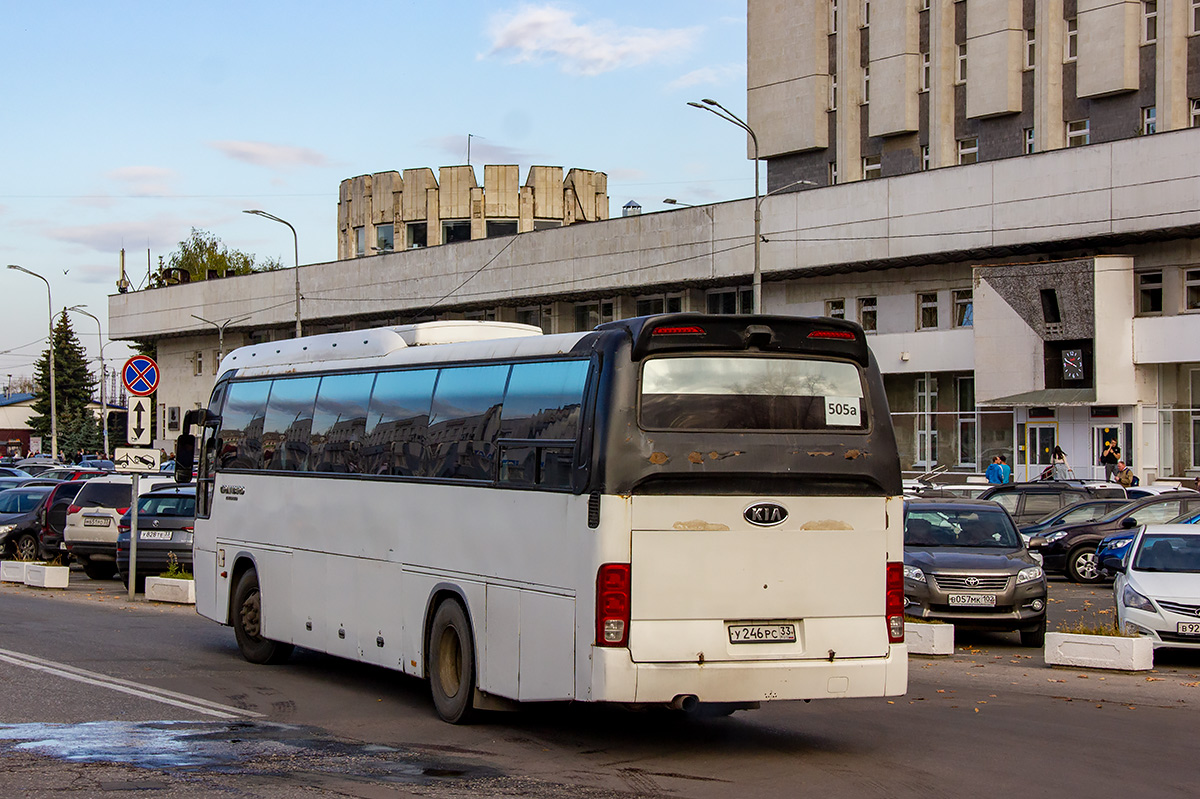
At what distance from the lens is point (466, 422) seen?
35.8 feet

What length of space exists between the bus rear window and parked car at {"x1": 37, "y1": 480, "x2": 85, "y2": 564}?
21.6 m

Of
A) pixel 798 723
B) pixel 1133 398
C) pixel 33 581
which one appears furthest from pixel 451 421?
pixel 1133 398

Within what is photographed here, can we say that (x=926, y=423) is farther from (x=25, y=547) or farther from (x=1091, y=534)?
(x=25, y=547)

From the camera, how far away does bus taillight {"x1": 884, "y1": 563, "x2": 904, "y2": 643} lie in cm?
970

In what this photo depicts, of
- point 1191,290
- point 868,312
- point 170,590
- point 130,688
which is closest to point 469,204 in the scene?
point 868,312

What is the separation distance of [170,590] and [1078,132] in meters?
36.6

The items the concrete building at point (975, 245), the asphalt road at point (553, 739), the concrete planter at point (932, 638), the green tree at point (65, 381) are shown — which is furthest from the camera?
the green tree at point (65, 381)

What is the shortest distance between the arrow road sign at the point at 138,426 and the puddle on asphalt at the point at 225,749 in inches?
499

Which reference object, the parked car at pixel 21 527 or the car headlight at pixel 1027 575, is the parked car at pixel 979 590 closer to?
the car headlight at pixel 1027 575

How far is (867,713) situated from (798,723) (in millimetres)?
767

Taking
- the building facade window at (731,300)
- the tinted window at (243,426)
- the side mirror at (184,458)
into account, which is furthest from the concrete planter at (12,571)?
the building facade window at (731,300)

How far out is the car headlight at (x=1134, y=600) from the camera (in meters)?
15.1

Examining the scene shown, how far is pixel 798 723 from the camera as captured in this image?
11133mm

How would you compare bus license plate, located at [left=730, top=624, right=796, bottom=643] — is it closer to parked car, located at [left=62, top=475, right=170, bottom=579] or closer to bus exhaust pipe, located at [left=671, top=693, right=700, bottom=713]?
bus exhaust pipe, located at [left=671, top=693, right=700, bottom=713]
